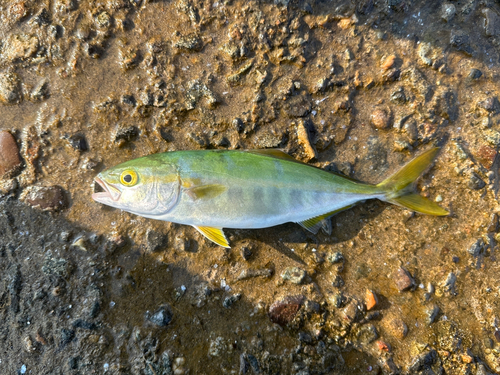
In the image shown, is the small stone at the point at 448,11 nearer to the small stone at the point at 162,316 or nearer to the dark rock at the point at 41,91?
the small stone at the point at 162,316

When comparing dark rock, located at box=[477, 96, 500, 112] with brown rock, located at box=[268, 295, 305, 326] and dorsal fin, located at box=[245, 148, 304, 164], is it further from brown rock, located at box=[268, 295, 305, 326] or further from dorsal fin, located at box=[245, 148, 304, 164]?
brown rock, located at box=[268, 295, 305, 326]

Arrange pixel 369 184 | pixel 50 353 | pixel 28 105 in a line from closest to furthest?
pixel 50 353 → pixel 369 184 → pixel 28 105

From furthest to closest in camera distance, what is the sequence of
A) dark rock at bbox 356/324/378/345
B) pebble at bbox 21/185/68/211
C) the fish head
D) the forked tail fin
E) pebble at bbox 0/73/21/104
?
pebble at bbox 0/73/21/104 < pebble at bbox 21/185/68/211 < the forked tail fin < dark rock at bbox 356/324/378/345 < the fish head

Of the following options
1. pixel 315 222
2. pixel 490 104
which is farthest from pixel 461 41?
pixel 315 222

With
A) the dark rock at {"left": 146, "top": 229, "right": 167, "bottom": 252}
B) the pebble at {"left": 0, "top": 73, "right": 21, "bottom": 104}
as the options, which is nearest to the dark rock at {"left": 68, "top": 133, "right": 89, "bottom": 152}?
the pebble at {"left": 0, "top": 73, "right": 21, "bottom": 104}

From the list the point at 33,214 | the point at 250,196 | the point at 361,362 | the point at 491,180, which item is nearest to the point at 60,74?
the point at 33,214

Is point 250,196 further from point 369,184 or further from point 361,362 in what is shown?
point 361,362

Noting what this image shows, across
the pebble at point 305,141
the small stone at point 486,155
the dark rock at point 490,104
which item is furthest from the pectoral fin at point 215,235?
the dark rock at point 490,104
